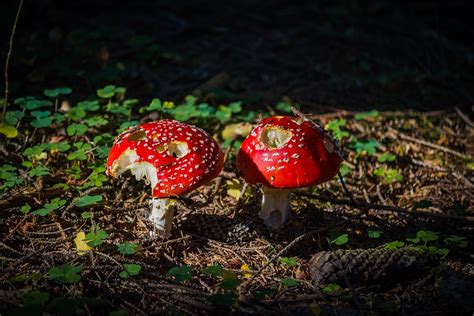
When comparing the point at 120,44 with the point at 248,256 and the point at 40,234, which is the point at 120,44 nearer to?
the point at 40,234

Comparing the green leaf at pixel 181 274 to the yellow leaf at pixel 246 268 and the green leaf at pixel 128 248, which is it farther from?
the yellow leaf at pixel 246 268

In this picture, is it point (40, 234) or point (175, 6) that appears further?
point (175, 6)

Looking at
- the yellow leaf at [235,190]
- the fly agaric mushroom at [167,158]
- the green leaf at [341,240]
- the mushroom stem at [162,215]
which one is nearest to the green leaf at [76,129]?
the fly agaric mushroom at [167,158]

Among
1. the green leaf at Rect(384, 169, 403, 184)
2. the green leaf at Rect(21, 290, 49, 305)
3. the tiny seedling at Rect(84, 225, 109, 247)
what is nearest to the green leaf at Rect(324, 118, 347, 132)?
the green leaf at Rect(384, 169, 403, 184)

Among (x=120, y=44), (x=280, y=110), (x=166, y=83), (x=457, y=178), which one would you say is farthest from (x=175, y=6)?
(x=457, y=178)

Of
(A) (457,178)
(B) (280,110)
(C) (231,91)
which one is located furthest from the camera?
(C) (231,91)

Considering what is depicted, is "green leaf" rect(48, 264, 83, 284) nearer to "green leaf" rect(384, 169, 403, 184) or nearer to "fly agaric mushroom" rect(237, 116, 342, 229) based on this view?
"fly agaric mushroom" rect(237, 116, 342, 229)

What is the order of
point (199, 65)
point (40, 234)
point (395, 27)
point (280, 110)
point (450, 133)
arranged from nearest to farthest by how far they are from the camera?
point (40, 234) < point (450, 133) < point (280, 110) < point (199, 65) < point (395, 27)
